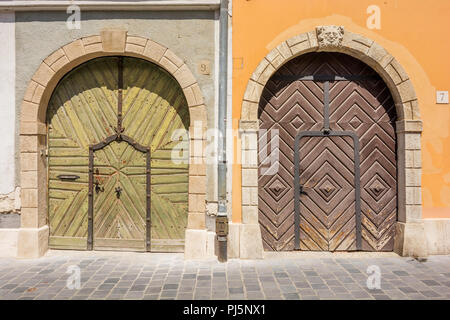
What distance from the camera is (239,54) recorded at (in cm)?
507

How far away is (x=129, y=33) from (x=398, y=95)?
13.6ft

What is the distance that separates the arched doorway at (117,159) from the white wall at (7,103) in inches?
20.6

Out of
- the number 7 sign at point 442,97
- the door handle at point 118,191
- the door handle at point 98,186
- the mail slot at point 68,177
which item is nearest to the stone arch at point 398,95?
the number 7 sign at point 442,97

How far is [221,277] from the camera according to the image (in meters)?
4.18

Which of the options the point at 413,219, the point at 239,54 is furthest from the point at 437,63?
the point at 239,54

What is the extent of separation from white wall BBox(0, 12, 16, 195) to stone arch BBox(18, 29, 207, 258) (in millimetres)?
196

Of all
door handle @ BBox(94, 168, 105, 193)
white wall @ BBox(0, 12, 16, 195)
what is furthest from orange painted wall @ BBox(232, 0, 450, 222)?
white wall @ BBox(0, 12, 16, 195)

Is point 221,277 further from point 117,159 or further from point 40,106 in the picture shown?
point 40,106

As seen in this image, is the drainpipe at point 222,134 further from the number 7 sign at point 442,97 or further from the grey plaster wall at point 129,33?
the number 7 sign at point 442,97

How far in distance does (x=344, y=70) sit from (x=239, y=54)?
5.47 feet

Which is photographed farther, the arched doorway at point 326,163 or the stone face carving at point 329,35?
the arched doorway at point 326,163

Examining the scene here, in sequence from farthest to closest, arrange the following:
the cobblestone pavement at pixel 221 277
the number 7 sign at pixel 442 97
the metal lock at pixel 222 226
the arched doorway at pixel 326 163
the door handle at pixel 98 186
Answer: the door handle at pixel 98 186 → the arched doorway at pixel 326 163 → the number 7 sign at pixel 442 97 → the metal lock at pixel 222 226 → the cobblestone pavement at pixel 221 277

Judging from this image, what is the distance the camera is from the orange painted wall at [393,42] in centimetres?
507

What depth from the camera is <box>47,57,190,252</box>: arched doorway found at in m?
5.26
